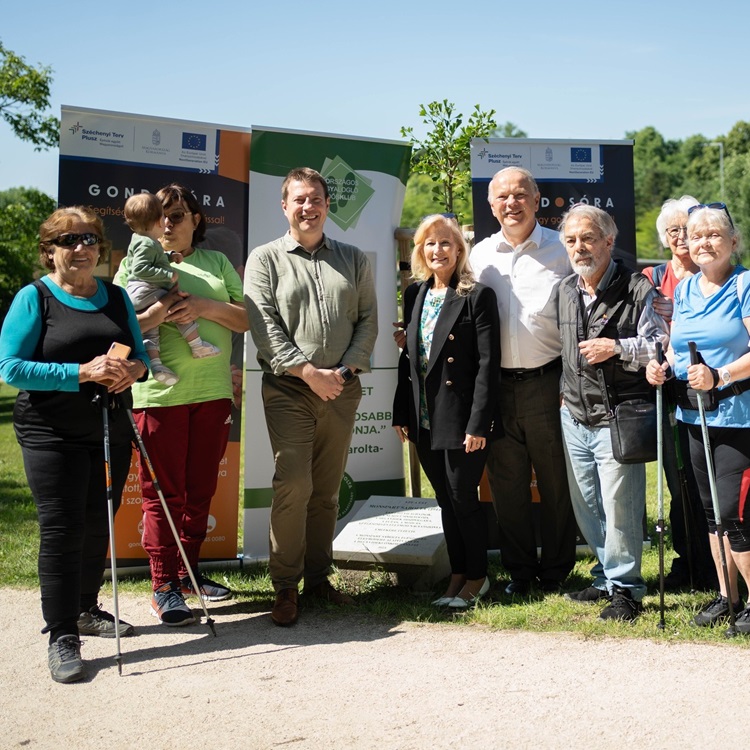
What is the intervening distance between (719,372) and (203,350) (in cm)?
276

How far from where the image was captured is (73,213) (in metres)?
4.26

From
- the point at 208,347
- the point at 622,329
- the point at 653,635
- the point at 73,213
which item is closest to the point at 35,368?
the point at 73,213

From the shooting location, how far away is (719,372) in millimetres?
4137

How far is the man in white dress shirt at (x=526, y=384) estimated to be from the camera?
498 centimetres

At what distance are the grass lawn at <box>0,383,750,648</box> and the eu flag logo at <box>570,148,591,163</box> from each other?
2.89 meters

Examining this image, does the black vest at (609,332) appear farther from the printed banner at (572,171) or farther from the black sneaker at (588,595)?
the printed banner at (572,171)

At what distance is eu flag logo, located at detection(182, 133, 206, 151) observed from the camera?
5906mm

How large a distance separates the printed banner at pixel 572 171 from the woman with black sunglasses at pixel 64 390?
3.04 metres

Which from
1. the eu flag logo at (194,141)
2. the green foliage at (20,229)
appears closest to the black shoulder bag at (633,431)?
the eu flag logo at (194,141)

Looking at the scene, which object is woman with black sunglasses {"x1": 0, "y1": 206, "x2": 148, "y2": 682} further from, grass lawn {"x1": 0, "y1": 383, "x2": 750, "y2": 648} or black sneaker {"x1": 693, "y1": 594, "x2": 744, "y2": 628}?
black sneaker {"x1": 693, "y1": 594, "x2": 744, "y2": 628}

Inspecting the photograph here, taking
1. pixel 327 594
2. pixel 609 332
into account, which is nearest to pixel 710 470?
pixel 609 332

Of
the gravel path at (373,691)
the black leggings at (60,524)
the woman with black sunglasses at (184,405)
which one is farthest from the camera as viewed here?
the woman with black sunglasses at (184,405)

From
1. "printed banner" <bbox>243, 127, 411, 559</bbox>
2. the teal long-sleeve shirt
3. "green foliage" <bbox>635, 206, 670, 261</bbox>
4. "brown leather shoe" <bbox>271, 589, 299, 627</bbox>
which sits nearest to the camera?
the teal long-sleeve shirt

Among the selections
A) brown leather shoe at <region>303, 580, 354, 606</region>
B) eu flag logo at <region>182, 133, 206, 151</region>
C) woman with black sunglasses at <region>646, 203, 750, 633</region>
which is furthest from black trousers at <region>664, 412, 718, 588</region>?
eu flag logo at <region>182, 133, 206, 151</region>
